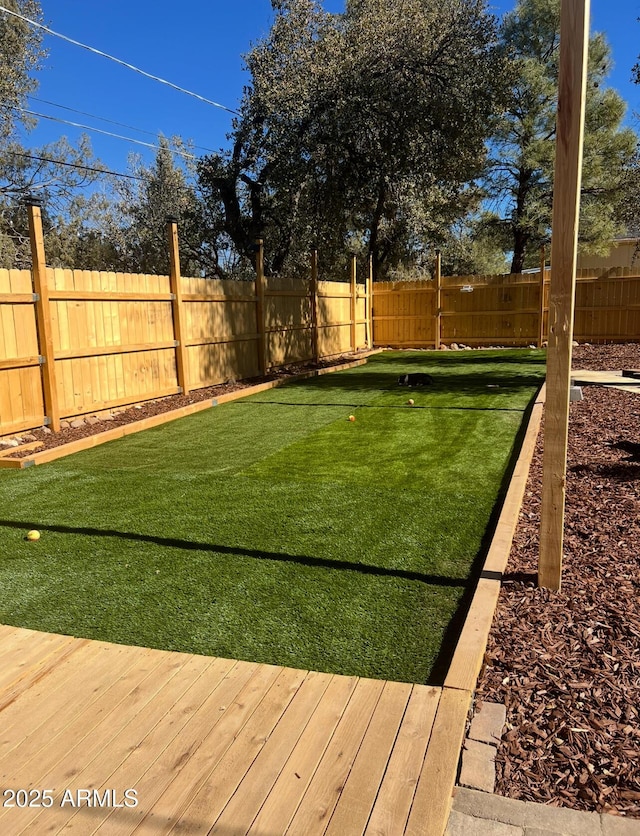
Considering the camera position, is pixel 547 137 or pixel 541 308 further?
pixel 547 137

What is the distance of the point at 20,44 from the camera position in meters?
15.8

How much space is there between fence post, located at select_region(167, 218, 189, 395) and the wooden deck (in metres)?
7.54

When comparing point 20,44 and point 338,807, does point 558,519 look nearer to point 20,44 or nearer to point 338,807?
point 338,807

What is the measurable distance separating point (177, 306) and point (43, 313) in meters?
2.69

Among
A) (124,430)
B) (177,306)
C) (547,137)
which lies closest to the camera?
(124,430)

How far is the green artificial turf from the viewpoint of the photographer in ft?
9.49

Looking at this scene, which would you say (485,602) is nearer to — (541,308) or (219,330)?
(219,330)

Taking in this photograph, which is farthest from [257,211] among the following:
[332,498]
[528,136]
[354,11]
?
[332,498]

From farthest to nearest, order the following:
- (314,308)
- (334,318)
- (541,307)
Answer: (541,307) → (334,318) → (314,308)

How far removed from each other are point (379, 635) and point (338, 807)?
1029 millimetres

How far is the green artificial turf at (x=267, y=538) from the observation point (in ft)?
9.49

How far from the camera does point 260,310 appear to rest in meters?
12.4

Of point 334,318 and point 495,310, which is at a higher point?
point 495,310

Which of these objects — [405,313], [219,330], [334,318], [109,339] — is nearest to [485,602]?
[109,339]
